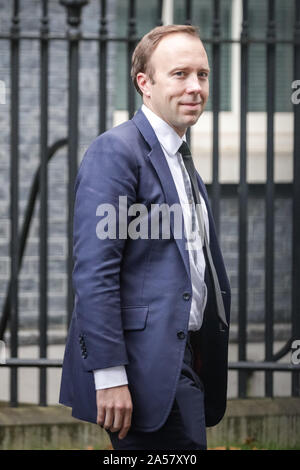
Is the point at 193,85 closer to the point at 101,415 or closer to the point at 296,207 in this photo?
the point at 101,415

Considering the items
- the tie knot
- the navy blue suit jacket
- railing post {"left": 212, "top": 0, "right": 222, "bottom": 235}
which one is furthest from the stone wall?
the navy blue suit jacket

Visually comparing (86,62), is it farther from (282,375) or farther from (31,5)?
(282,375)

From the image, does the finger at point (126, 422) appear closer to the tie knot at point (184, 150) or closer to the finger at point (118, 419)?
the finger at point (118, 419)

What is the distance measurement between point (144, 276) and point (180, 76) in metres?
0.62

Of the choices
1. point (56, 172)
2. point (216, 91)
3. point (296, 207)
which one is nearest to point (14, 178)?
point (216, 91)

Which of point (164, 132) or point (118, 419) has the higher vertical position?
point (164, 132)

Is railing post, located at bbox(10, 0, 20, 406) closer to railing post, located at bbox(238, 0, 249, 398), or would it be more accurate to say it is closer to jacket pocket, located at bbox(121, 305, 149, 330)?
railing post, located at bbox(238, 0, 249, 398)

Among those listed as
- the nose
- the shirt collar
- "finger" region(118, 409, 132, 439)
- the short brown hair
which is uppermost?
the short brown hair

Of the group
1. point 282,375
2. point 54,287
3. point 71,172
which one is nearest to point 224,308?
point 71,172

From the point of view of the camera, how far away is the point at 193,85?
9.14 feet

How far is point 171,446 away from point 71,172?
7.64ft

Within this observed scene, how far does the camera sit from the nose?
278cm

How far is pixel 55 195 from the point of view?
7.63 meters

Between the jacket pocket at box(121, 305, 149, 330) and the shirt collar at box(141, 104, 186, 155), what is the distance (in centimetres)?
53
